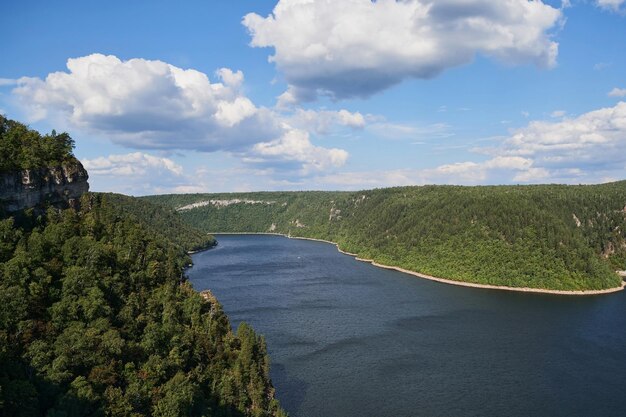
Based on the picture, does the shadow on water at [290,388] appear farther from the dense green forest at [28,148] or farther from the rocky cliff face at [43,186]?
the dense green forest at [28,148]

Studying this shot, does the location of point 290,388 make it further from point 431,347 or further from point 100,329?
point 431,347

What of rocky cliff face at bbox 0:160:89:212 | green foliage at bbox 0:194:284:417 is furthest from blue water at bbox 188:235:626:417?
rocky cliff face at bbox 0:160:89:212

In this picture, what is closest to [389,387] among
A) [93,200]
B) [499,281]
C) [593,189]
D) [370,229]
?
[93,200]

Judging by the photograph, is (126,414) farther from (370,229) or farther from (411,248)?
(370,229)

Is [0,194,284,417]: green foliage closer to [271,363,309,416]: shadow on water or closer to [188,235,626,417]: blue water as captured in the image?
[271,363,309,416]: shadow on water

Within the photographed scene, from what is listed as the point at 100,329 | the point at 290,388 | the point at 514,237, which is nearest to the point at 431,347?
the point at 290,388

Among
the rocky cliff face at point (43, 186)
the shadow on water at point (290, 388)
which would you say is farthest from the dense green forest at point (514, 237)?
the rocky cliff face at point (43, 186)
